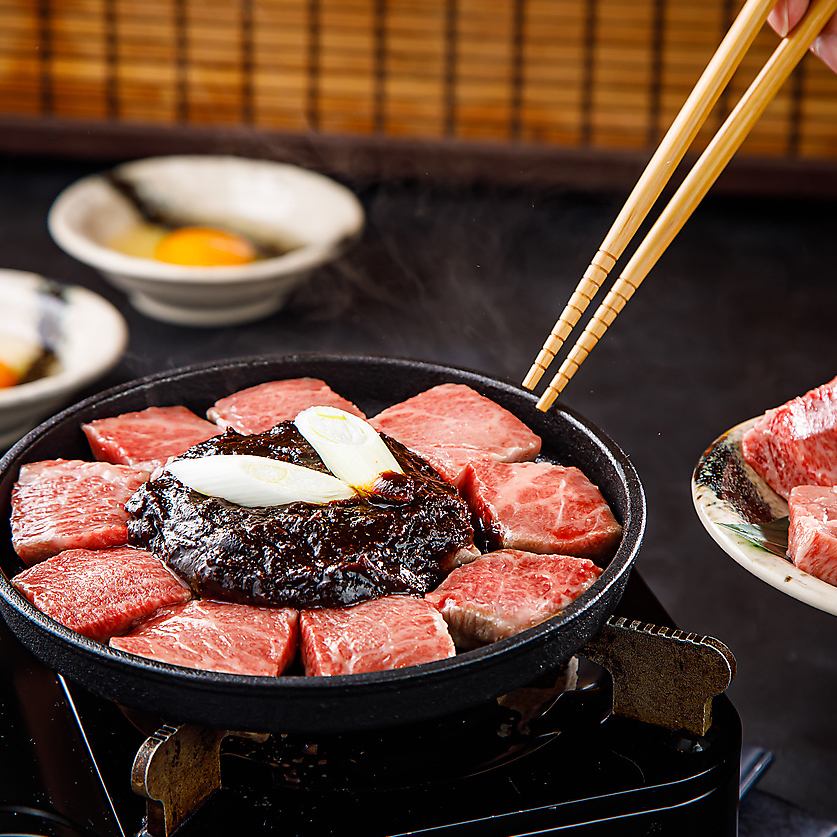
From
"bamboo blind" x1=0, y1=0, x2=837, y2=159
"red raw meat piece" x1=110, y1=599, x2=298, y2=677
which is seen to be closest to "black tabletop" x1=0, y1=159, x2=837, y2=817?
"bamboo blind" x1=0, y1=0, x2=837, y2=159

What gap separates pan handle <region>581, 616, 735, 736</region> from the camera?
1.49 metres

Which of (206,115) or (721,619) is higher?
(206,115)

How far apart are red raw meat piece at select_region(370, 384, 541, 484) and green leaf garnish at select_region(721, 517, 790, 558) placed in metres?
0.38

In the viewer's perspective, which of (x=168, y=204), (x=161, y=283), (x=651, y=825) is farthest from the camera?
(x=168, y=204)

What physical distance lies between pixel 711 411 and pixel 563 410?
1.79 m

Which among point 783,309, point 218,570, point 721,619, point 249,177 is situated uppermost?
point 218,570

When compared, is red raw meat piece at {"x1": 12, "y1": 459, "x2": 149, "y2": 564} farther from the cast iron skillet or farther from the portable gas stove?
the portable gas stove

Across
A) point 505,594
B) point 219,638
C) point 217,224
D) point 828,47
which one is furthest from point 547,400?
point 217,224

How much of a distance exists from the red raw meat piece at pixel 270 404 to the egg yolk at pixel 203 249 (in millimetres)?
1816

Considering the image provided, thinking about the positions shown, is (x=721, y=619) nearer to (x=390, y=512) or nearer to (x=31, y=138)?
(x=390, y=512)

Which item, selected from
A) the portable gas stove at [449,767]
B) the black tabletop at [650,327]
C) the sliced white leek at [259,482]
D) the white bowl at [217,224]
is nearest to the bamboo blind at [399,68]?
the black tabletop at [650,327]

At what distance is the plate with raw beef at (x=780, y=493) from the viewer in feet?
5.25

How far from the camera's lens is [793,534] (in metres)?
1.66

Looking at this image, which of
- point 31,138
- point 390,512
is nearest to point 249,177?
point 31,138
